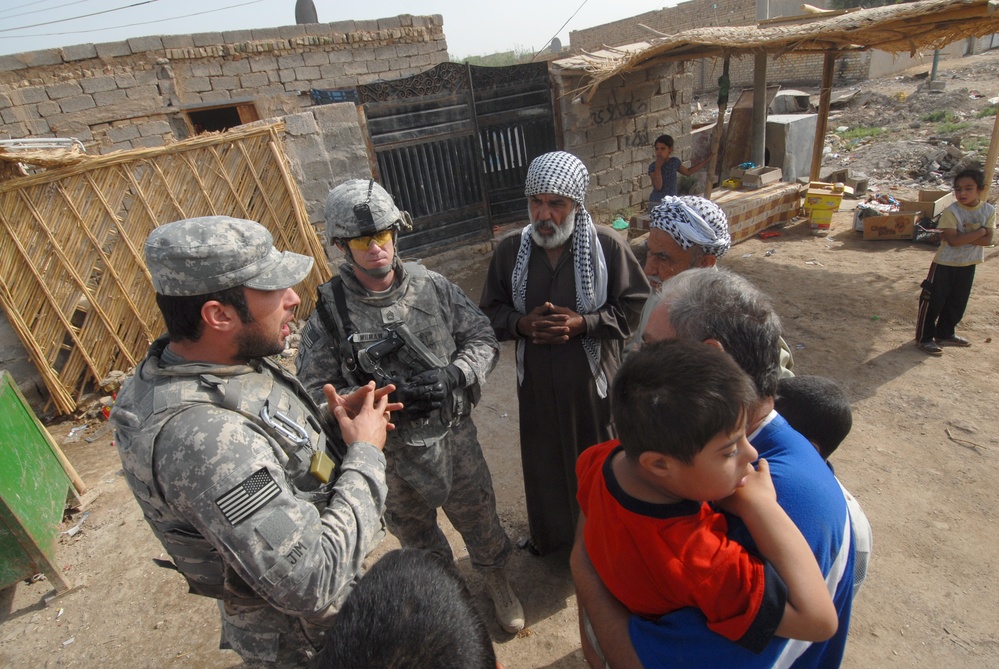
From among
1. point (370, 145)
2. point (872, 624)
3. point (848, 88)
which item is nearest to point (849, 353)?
point (872, 624)

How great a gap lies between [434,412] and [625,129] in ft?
22.4

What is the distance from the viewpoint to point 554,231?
2.40 metres

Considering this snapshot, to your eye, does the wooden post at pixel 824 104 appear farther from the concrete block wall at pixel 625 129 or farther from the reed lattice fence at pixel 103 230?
the reed lattice fence at pixel 103 230

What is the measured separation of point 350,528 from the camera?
4.25 ft

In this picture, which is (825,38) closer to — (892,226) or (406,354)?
(892,226)

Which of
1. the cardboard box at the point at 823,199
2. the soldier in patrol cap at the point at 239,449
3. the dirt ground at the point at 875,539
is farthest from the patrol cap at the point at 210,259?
the cardboard box at the point at 823,199

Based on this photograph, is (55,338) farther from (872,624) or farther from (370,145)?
(872,624)

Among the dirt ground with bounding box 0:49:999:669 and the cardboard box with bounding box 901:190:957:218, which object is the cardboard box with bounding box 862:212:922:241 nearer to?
the cardboard box with bounding box 901:190:957:218

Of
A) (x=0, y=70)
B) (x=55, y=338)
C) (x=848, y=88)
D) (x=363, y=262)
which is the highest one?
(x=0, y=70)

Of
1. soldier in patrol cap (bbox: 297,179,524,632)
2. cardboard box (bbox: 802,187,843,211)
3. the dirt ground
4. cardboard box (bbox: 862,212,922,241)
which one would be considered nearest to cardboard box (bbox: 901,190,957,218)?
cardboard box (bbox: 862,212,922,241)

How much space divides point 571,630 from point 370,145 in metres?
5.74

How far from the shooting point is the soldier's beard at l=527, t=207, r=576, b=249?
2393 mm

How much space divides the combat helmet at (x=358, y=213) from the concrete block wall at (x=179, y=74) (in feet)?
15.9

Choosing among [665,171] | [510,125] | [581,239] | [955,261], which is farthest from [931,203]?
[581,239]
